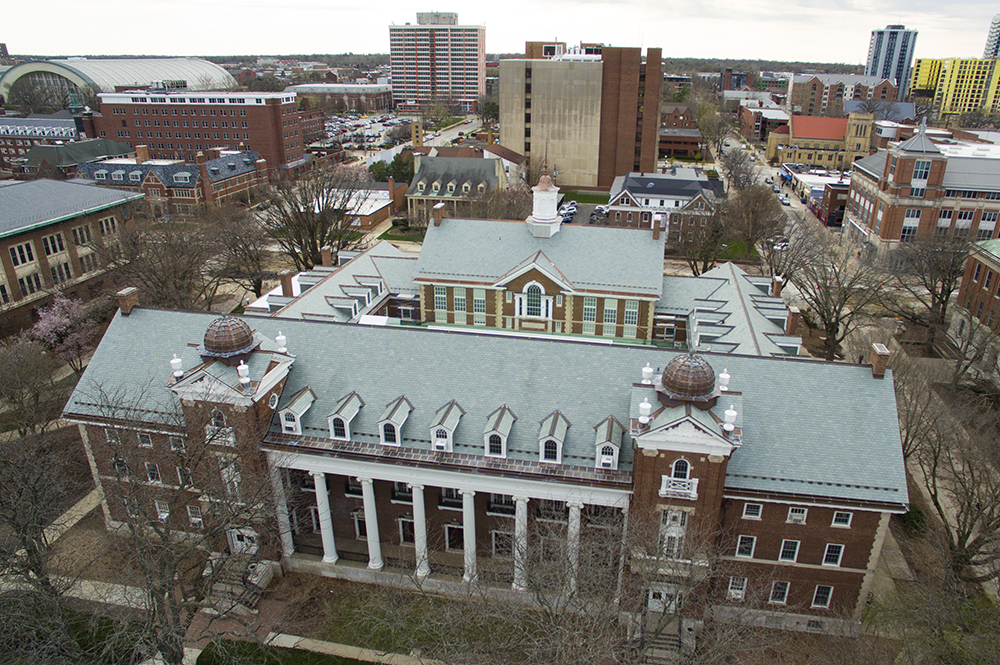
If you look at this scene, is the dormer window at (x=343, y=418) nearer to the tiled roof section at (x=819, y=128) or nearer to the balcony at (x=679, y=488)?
the balcony at (x=679, y=488)

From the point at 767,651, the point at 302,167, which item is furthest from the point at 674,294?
the point at 302,167

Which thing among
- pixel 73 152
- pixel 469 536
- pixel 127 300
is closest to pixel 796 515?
pixel 469 536

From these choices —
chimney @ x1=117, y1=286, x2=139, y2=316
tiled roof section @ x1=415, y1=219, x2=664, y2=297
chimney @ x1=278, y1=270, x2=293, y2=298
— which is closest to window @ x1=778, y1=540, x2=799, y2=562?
tiled roof section @ x1=415, y1=219, x2=664, y2=297

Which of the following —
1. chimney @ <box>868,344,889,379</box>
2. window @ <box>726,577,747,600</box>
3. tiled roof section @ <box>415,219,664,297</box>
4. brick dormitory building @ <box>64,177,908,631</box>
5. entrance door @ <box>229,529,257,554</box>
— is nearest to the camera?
brick dormitory building @ <box>64,177,908,631</box>

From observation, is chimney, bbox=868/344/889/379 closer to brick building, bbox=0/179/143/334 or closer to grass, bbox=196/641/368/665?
grass, bbox=196/641/368/665

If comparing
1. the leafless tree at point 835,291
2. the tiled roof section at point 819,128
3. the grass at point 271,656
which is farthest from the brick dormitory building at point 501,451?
the tiled roof section at point 819,128

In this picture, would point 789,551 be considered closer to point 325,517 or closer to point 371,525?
point 371,525
